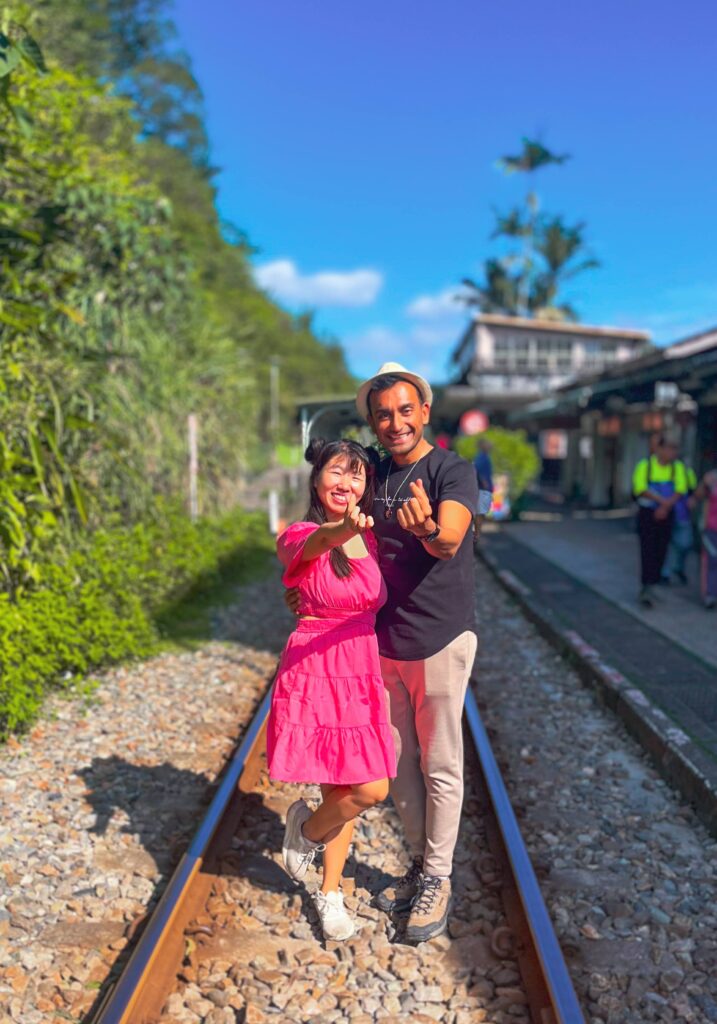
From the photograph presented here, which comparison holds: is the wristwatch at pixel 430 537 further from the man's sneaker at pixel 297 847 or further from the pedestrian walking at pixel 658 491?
the pedestrian walking at pixel 658 491

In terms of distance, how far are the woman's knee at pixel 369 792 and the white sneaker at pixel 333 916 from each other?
18.1 inches

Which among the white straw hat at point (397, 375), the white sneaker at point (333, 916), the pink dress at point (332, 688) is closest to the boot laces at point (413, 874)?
the white sneaker at point (333, 916)

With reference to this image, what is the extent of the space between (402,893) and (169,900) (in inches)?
36.7

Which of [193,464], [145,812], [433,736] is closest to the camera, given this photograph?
[433,736]

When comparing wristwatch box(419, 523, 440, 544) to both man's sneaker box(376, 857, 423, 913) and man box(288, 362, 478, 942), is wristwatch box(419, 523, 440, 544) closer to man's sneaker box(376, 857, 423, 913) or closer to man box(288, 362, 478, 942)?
man box(288, 362, 478, 942)

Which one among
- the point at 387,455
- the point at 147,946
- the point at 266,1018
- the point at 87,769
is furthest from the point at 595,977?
the point at 87,769

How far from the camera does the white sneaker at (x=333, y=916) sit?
3168mm

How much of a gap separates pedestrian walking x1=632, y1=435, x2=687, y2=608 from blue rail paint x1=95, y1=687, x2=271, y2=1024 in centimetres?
542

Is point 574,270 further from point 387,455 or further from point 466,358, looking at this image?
point 387,455

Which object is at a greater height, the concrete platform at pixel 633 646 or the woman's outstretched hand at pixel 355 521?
the woman's outstretched hand at pixel 355 521

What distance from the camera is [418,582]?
121 inches

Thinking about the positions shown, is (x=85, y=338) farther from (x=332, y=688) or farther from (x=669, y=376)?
(x=669, y=376)

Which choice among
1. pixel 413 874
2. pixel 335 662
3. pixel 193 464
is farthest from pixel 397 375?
pixel 193 464

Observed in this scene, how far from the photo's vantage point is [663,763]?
16.0 ft
